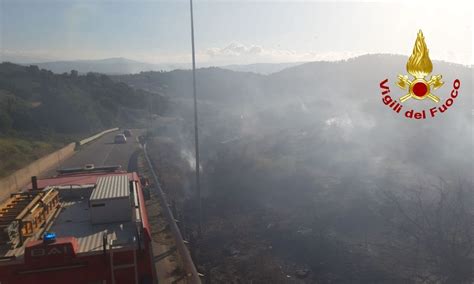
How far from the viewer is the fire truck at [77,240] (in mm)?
Result: 6348

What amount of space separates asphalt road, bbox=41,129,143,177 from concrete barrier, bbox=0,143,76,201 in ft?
1.59

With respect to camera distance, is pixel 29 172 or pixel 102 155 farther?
pixel 102 155

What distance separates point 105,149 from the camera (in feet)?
120

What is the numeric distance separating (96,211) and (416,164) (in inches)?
791

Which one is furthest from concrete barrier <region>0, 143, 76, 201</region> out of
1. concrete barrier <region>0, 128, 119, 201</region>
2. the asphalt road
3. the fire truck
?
the fire truck

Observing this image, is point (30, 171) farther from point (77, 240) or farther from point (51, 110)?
point (51, 110)

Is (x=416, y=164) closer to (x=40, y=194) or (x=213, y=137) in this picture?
(x=40, y=194)

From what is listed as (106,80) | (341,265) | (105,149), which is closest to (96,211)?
(341,265)

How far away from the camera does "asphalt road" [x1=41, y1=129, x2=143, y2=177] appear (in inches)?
1119

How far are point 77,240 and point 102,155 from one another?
26.5 meters

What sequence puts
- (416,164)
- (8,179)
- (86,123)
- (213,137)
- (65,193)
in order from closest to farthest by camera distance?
(65,193) → (8,179) → (416,164) → (213,137) → (86,123)

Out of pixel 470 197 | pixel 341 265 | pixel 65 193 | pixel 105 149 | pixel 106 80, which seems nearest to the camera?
pixel 65 193

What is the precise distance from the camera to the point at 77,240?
23.5ft

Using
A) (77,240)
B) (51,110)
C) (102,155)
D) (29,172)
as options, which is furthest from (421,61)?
(51,110)
